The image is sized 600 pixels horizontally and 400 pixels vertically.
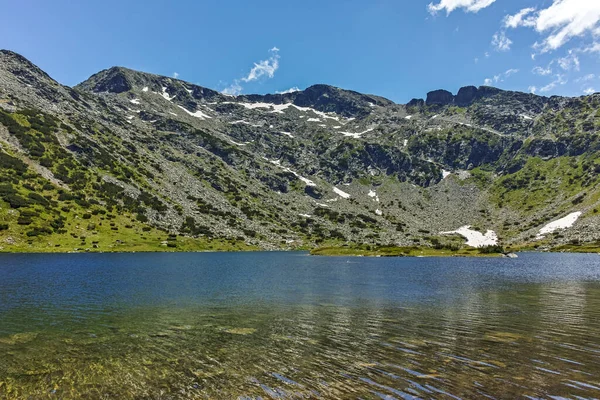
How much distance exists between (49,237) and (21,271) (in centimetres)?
6857

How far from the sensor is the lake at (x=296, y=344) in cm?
1692

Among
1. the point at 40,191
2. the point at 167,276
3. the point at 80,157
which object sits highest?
the point at 80,157

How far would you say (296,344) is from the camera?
24.7 metres

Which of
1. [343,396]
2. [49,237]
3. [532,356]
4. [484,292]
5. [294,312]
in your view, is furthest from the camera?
[49,237]

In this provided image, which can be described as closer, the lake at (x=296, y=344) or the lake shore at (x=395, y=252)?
the lake at (x=296, y=344)

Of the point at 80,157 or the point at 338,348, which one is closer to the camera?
the point at 338,348

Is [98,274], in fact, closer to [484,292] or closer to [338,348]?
[338,348]

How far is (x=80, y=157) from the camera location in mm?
197250

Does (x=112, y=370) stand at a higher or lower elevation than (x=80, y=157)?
lower

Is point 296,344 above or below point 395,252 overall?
above

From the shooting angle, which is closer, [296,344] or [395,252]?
[296,344]

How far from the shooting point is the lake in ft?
55.5

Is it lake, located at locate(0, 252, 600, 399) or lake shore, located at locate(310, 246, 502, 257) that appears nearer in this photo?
lake, located at locate(0, 252, 600, 399)

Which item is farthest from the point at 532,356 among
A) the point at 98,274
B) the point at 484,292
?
the point at 98,274
